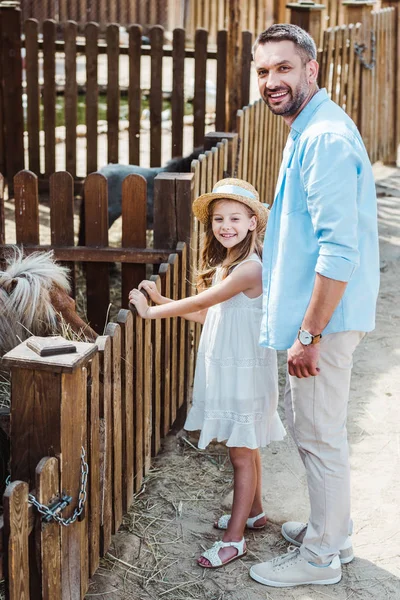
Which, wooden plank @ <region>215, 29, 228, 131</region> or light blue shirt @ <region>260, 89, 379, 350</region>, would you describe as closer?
light blue shirt @ <region>260, 89, 379, 350</region>

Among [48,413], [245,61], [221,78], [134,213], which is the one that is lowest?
[48,413]

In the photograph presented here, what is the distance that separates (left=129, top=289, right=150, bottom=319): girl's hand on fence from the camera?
10.5 feet

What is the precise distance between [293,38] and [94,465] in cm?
156

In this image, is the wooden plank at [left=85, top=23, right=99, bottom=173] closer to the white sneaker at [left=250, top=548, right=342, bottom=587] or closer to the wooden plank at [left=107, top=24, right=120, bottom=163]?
the wooden plank at [left=107, top=24, right=120, bottom=163]

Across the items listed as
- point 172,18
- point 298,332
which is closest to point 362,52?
point 298,332

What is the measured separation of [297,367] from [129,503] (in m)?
1.02

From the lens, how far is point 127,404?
3.16m

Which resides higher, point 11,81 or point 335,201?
point 11,81

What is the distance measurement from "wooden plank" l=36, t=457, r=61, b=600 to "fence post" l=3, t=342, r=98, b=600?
3cm

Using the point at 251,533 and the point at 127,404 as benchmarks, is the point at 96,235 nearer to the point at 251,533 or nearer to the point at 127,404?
the point at 127,404

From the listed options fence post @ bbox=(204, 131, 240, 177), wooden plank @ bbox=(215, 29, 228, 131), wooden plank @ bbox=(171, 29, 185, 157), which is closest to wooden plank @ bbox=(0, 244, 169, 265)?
fence post @ bbox=(204, 131, 240, 177)

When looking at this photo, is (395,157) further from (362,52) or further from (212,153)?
(212,153)

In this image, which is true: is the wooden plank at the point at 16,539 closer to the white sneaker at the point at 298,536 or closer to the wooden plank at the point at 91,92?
the white sneaker at the point at 298,536

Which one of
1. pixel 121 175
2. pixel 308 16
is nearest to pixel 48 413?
pixel 121 175
